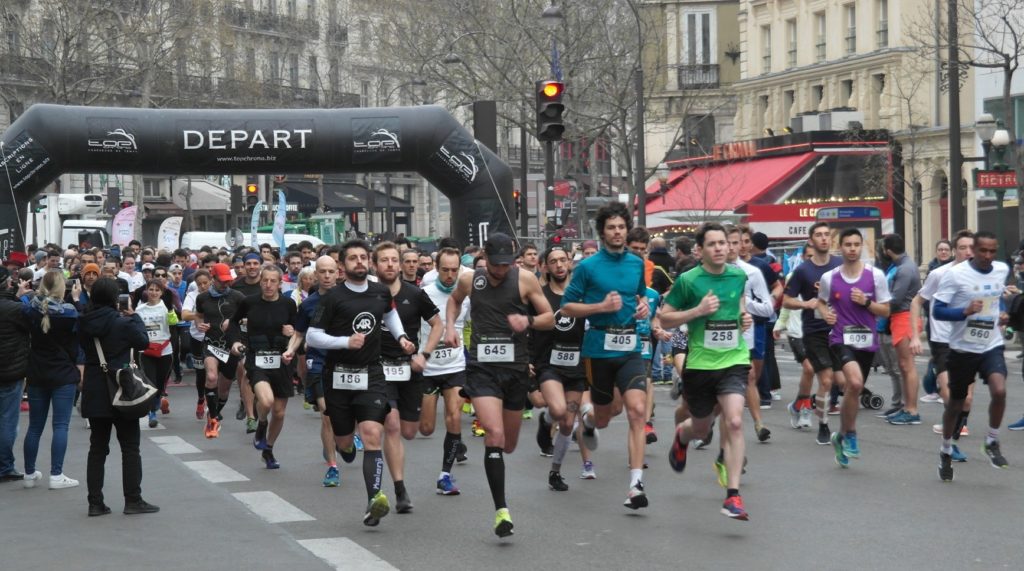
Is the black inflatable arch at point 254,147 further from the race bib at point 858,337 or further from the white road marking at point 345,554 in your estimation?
the white road marking at point 345,554

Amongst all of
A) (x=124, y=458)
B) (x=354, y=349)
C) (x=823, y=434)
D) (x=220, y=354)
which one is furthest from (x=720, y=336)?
(x=220, y=354)

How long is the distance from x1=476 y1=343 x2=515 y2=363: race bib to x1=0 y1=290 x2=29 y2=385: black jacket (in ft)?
12.3

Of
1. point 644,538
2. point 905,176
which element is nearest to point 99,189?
point 905,176

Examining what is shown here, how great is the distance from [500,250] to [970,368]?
336cm

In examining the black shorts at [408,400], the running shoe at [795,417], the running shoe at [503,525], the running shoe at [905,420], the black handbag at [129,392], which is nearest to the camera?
the running shoe at [503,525]

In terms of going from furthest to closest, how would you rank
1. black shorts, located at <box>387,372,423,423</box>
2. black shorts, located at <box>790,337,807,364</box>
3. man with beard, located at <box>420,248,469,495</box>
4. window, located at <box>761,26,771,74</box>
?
1. window, located at <box>761,26,771,74</box>
2. black shorts, located at <box>790,337,807,364</box>
3. man with beard, located at <box>420,248,469,495</box>
4. black shorts, located at <box>387,372,423,423</box>

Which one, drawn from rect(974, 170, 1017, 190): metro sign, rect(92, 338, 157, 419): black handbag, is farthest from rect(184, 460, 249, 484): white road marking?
rect(974, 170, 1017, 190): metro sign

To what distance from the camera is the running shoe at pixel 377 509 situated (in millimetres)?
9188

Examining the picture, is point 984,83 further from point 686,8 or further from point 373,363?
point 373,363

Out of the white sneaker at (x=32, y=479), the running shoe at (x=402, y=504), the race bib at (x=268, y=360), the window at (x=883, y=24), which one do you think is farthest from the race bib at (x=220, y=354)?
the window at (x=883, y=24)

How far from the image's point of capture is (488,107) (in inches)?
977

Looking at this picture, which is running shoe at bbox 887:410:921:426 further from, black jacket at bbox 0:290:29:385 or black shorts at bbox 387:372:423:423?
black jacket at bbox 0:290:29:385

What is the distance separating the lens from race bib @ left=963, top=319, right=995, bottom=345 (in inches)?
424

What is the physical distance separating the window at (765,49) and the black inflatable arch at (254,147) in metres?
27.4
